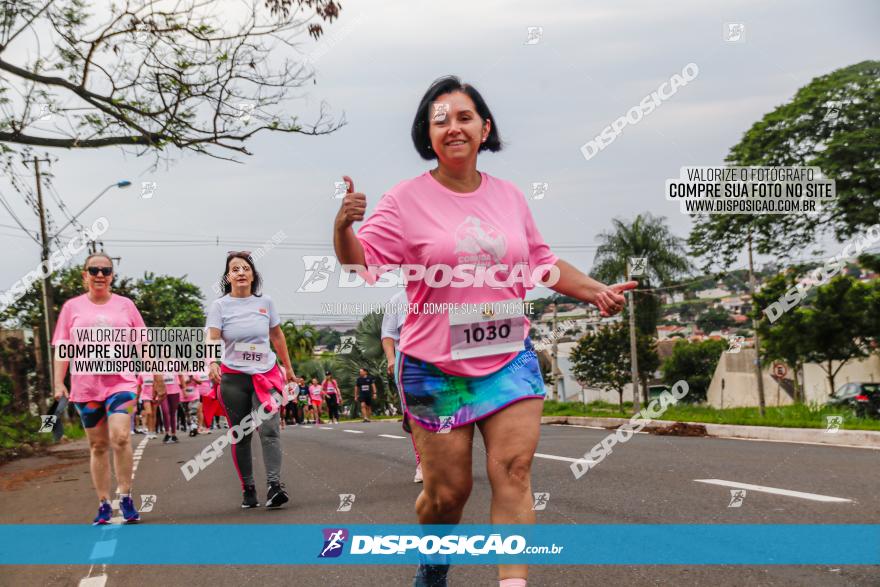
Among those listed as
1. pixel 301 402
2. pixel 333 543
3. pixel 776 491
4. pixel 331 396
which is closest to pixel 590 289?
pixel 333 543

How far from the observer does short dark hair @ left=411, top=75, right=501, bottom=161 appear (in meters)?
3.60

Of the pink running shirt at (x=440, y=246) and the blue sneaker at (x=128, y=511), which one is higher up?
the pink running shirt at (x=440, y=246)

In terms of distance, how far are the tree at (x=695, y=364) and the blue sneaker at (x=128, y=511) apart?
240ft

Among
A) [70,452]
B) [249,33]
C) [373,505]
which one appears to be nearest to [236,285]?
[373,505]

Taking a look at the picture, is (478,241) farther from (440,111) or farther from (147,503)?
(147,503)

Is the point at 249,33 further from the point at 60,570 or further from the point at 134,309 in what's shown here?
the point at 60,570

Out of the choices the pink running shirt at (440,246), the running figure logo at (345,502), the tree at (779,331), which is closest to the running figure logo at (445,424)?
the pink running shirt at (440,246)

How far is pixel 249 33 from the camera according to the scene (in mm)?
10633

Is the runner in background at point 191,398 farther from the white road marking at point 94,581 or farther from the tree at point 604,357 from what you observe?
the tree at point 604,357

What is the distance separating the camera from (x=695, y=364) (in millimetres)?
78000

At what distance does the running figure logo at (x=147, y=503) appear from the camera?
7659mm

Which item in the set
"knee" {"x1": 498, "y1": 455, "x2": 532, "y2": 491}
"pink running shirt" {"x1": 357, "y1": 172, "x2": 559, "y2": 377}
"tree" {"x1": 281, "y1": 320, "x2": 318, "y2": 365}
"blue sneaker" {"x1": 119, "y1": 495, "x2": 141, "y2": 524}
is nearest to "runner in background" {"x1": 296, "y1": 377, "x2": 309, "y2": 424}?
"blue sneaker" {"x1": 119, "y1": 495, "x2": 141, "y2": 524}

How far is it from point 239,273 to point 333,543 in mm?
2573

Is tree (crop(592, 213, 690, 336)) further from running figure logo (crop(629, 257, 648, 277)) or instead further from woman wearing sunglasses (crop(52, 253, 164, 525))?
woman wearing sunglasses (crop(52, 253, 164, 525))
